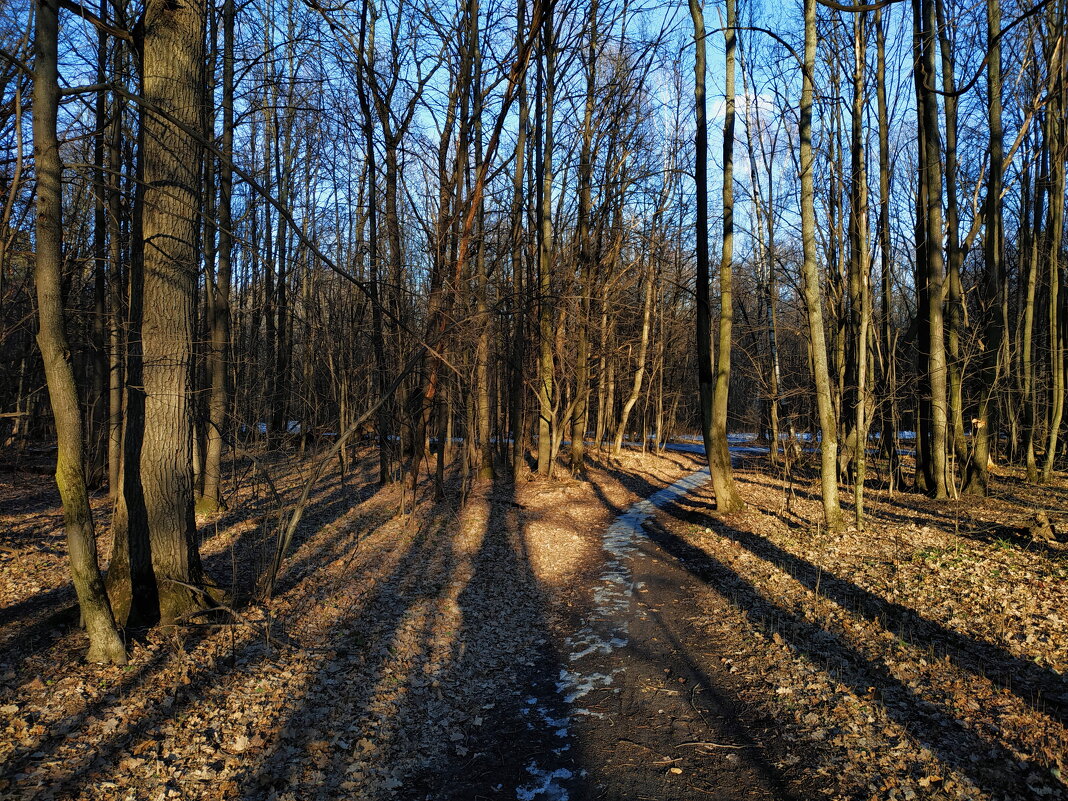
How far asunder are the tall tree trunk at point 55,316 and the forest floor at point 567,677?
926 millimetres

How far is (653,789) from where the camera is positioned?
13.2ft

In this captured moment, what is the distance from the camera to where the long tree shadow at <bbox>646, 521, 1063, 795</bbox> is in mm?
3928

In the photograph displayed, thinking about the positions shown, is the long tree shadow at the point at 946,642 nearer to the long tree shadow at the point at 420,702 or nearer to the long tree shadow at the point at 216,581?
the long tree shadow at the point at 420,702

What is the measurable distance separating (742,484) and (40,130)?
52.2ft

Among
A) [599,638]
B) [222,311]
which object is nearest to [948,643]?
[599,638]

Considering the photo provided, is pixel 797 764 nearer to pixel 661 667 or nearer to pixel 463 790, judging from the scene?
pixel 661 667

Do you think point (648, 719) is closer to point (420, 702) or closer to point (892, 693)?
point (420, 702)

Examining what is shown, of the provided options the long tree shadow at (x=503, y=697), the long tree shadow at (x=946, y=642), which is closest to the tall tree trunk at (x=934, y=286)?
the long tree shadow at (x=946, y=642)

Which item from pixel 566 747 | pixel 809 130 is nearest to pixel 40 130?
pixel 566 747

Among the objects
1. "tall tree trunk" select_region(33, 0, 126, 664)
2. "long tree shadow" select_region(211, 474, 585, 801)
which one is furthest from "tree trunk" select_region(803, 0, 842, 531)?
"tall tree trunk" select_region(33, 0, 126, 664)

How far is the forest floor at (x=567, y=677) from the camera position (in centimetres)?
401

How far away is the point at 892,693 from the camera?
5.01m

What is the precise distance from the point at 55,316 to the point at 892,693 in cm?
693

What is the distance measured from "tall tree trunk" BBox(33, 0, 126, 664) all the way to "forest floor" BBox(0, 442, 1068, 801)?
0.93 metres
